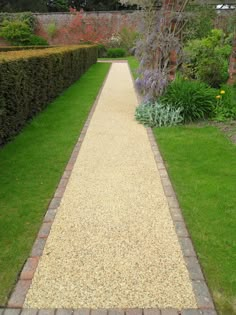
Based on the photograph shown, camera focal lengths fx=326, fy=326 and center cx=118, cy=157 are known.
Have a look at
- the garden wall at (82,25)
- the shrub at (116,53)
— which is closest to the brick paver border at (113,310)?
the shrub at (116,53)

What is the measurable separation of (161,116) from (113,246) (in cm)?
413

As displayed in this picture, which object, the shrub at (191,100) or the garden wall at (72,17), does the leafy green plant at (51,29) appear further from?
the shrub at (191,100)

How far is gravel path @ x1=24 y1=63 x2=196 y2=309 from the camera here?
2236 millimetres

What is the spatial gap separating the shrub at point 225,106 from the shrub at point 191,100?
141 millimetres

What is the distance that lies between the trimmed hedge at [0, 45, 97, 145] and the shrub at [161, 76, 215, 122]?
2730 mm

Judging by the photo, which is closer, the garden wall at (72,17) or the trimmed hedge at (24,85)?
the trimmed hedge at (24,85)

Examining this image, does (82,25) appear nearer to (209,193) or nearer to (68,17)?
(68,17)

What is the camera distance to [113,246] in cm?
276

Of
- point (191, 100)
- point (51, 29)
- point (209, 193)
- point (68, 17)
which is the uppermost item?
point (68, 17)

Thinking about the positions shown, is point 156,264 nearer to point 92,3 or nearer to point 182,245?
point 182,245

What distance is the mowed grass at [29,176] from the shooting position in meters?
2.68

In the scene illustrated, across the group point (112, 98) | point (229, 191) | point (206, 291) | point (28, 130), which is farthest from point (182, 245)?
point (112, 98)

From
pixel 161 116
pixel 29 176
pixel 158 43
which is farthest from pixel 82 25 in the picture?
pixel 29 176

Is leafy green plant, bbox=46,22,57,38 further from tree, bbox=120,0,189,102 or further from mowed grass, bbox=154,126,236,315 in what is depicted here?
mowed grass, bbox=154,126,236,315
